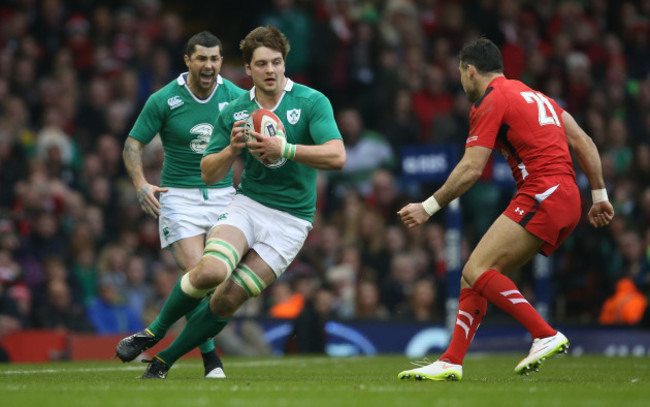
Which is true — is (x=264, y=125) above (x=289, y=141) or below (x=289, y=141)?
above

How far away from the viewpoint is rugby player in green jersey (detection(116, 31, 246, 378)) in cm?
920

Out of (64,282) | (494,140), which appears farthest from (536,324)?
(64,282)

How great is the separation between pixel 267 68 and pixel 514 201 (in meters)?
2.09

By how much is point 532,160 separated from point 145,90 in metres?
10.3

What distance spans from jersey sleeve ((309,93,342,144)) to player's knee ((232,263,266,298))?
1.09 metres

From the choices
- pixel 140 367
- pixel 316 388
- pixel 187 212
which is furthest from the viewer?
pixel 140 367

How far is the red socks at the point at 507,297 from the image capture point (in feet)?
24.9

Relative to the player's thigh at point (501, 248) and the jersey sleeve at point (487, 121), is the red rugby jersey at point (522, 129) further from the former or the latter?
the player's thigh at point (501, 248)

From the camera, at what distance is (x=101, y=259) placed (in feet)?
48.1

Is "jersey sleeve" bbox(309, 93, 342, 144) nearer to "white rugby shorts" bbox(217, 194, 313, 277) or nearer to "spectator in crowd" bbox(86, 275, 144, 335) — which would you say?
"white rugby shorts" bbox(217, 194, 313, 277)

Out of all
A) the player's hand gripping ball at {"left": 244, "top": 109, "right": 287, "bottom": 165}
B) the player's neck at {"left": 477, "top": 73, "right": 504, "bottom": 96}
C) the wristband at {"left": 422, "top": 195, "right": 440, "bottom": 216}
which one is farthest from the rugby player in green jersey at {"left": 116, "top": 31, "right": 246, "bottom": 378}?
the wristband at {"left": 422, "top": 195, "right": 440, "bottom": 216}

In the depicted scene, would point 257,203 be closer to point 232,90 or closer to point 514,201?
point 232,90

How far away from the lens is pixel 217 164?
25.9 feet

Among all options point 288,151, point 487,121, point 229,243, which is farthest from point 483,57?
point 229,243
